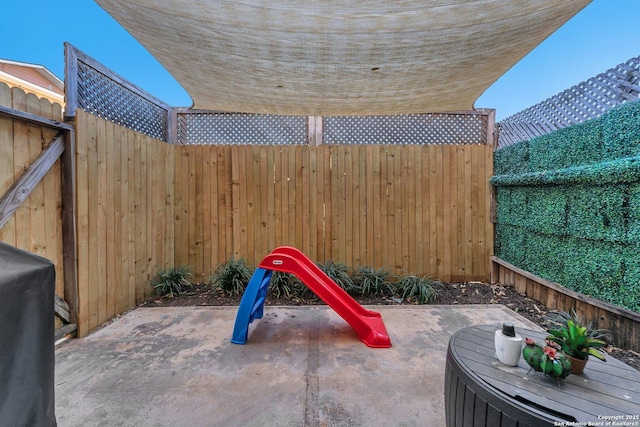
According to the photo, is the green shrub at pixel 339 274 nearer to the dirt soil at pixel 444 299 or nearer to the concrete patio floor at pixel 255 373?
the dirt soil at pixel 444 299

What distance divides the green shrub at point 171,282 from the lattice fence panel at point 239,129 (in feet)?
5.76

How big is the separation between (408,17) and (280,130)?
242 cm

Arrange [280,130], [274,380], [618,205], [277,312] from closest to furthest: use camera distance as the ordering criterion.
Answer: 1. [274,380]
2. [618,205]
3. [277,312]
4. [280,130]

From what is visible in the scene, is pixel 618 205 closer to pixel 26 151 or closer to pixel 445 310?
pixel 445 310

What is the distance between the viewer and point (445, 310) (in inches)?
113

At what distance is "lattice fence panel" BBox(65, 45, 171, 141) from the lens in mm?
2240

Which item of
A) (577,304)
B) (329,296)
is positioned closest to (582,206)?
Result: (577,304)

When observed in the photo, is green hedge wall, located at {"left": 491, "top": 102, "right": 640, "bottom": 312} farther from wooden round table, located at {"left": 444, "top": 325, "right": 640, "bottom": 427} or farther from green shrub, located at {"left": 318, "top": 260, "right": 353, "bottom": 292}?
green shrub, located at {"left": 318, "top": 260, "right": 353, "bottom": 292}

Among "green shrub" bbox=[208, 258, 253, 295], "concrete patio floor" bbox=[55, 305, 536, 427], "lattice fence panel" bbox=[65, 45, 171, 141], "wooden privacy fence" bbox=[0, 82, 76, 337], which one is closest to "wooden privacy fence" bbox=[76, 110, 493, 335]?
"green shrub" bbox=[208, 258, 253, 295]

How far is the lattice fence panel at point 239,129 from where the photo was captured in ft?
12.1

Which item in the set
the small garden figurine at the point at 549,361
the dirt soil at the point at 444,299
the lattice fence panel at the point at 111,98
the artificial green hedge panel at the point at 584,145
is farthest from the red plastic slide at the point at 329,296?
the artificial green hedge panel at the point at 584,145

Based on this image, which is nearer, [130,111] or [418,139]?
[130,111]

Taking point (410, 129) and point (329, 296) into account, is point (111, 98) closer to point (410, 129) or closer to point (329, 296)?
→ point (329, 296)

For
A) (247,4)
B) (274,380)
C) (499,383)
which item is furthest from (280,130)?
(499,383)
